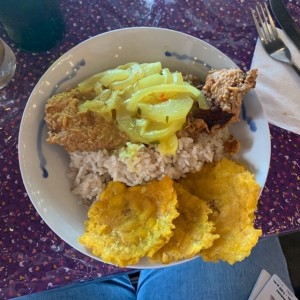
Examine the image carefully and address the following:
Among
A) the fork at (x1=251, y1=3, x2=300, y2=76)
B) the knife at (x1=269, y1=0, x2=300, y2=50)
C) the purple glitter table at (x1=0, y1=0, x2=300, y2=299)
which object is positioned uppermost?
the knife at (x1=269, y1=0, x2=300, y2=50)

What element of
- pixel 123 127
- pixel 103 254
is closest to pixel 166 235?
pixel 103 254

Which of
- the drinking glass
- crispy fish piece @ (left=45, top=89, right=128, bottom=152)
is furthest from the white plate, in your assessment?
the drinking glass

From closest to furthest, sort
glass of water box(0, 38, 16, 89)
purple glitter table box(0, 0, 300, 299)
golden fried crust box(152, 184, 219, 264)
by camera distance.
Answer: golden fried crust box(152, 184, 219, 264), purple glitter table box(0, 0, 300, 299), glass of water box(0, 38, 16, 89)

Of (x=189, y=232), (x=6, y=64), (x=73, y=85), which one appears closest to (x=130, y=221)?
(x=189, y=232)

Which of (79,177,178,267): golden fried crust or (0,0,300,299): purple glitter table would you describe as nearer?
(79,177,178,267): golden fried crust

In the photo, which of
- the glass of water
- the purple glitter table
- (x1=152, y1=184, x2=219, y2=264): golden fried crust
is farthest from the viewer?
the glass of water

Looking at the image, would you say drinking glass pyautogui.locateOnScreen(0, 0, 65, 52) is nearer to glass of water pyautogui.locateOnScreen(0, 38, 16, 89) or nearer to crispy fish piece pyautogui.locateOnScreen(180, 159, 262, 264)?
glass of water pyautogui.locateOnScreen(0, 38, 16, 89)

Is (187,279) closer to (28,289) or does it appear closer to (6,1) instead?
(28,289)
